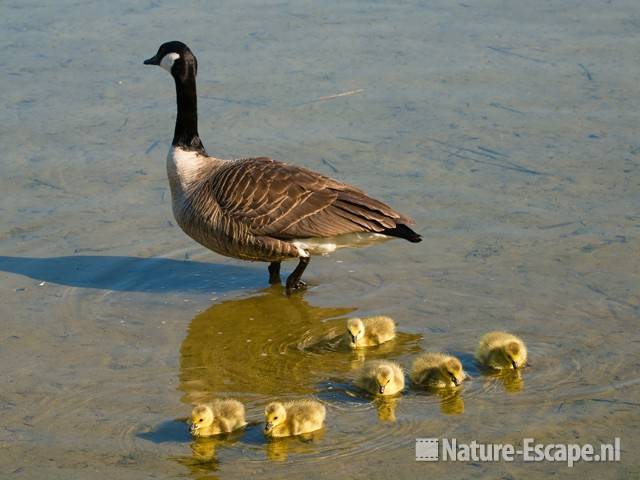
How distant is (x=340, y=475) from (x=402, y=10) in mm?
8142

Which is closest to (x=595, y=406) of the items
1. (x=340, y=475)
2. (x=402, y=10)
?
(x=340, y=475)

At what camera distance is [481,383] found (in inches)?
254

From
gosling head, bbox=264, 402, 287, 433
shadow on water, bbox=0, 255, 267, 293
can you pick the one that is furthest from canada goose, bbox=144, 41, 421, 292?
gosling head, bbox=264, 402, 287, 433

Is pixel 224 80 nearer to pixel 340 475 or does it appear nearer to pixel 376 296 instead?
pixel 376 296

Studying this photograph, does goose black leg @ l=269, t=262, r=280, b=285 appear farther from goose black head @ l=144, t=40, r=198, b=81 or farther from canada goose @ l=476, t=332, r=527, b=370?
canada goose @ l=476, t=332, r=527, b=370

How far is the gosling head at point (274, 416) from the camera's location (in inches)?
224

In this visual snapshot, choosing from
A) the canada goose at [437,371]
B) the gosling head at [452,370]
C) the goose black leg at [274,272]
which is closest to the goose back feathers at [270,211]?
the goose black leg at [274,272]

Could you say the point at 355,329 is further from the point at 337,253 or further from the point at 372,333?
the point at 337,253

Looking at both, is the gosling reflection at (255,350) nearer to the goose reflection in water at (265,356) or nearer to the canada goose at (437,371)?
the goose reflection in water at (265,356)

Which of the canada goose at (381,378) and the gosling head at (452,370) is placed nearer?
the canada goose at (381,378)

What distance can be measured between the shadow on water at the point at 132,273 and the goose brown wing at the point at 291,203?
0.56 m

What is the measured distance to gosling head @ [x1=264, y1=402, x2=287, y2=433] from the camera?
5.70m

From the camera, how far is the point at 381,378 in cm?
607

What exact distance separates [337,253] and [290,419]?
119 inches
